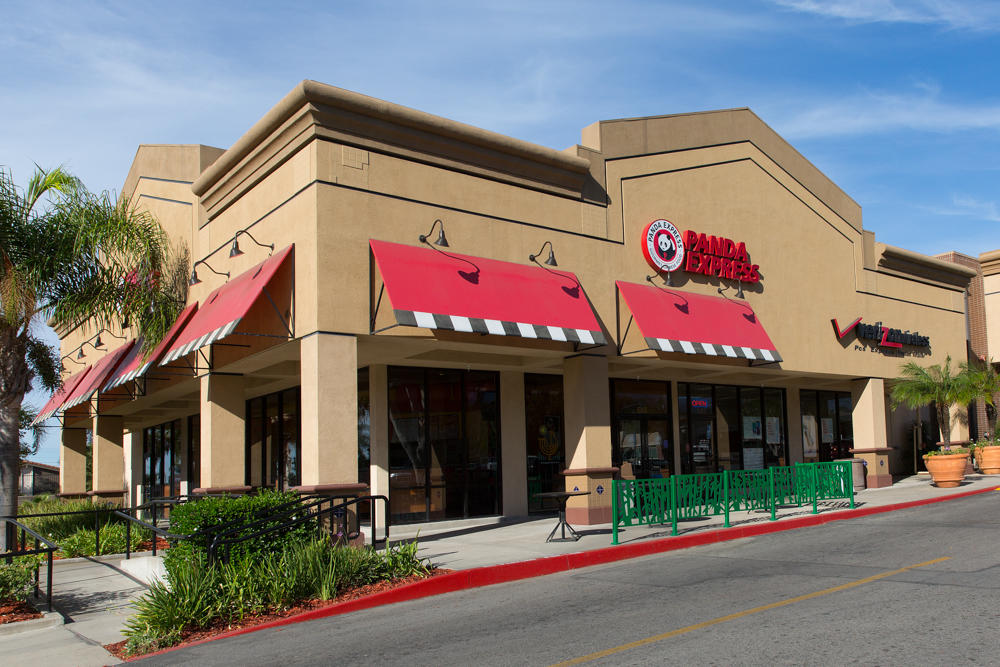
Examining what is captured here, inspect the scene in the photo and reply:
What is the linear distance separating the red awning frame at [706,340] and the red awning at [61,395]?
18.3 m

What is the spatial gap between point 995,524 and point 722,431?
34.5ft

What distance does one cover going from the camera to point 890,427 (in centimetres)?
3145

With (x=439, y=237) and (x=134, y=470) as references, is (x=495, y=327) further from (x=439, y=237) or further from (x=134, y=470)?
(x=134, y=470)

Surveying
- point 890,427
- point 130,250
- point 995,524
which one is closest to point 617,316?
point 995,524

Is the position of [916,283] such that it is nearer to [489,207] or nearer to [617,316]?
[617,316]

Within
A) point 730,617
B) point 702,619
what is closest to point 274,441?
point 702,619

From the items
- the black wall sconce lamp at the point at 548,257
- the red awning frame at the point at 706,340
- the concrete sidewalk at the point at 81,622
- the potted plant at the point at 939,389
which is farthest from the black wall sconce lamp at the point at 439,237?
the potted plant at the point at 939,389

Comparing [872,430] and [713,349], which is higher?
[713,349]

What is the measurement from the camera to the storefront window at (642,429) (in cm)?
2217

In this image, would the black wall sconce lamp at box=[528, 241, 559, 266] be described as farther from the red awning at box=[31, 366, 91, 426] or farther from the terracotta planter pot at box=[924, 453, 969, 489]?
the red awning at box=[31, 366, 91, 426]

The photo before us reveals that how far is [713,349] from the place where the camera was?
62.5ft

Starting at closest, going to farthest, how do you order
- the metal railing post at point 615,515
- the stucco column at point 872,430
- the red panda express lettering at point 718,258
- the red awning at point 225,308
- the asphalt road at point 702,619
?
the asphalt road at point 702,619 → the metal railing post at point 615,515 → the red awning at point 225,308 → the red panda express lettering at point 718,258 → the stucco column at point 872,430

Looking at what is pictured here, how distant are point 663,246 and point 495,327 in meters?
6.34

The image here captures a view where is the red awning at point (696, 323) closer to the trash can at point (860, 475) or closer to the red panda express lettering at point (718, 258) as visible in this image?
the red panda express lettering at point (718, 258)
